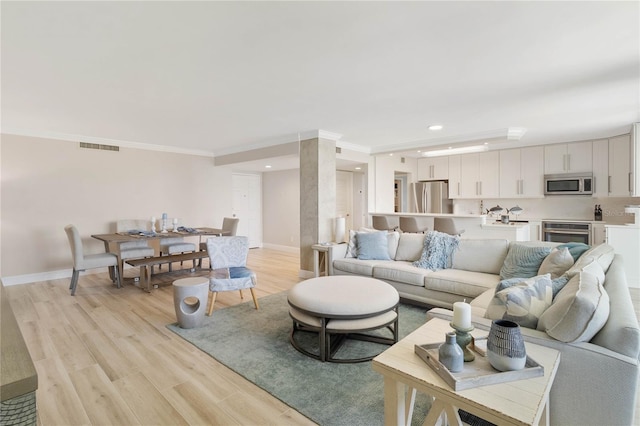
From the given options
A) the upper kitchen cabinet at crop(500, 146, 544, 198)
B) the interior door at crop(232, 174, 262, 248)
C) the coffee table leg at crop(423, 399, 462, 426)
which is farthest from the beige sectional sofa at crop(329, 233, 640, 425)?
the interior door at crop(232, 174, 262, 248)

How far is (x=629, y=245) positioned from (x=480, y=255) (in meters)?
2.75

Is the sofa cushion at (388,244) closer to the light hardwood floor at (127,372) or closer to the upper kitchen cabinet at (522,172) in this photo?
the light hardwood floor at (127,372)

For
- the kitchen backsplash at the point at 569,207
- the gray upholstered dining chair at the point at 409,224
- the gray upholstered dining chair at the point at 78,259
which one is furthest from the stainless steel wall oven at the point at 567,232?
the gray upholstered dining chair at the point at 78,259

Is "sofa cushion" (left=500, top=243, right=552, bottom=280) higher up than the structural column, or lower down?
lower down

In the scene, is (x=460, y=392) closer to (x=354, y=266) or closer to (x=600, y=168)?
(x=354, y=266)

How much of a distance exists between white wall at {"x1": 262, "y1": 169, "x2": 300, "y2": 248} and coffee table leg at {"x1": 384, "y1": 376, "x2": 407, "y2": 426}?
21.2 ft

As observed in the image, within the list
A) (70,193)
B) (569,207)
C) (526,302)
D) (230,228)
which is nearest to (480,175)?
Answer: (569,207)

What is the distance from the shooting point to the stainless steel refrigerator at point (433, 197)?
7605 millimetres

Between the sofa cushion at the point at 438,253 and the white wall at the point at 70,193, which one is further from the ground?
the white wall at the point at 70,193

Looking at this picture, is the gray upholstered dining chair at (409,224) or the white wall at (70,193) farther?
the gray upholstered dining chair at (409,224)

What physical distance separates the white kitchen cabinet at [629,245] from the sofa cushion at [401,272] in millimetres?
3170

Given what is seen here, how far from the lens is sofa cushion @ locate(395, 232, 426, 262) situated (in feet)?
13.7

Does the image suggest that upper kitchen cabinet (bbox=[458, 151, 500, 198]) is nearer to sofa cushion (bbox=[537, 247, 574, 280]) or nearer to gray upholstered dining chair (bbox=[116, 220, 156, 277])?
sofa cushion (bbox=[537, 247, 574, 280])

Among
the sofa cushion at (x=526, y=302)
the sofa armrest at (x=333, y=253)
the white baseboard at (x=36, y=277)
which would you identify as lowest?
the white baseboard at (x=36, y=277)
